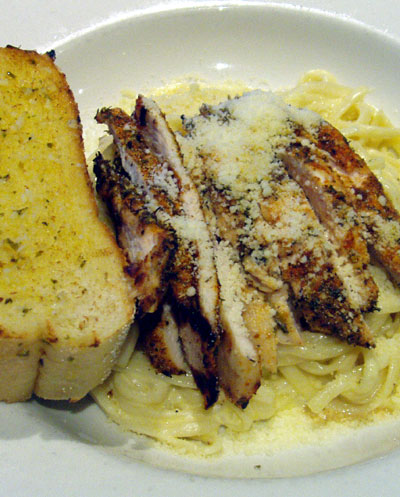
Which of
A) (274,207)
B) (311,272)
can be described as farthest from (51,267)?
(311,272)

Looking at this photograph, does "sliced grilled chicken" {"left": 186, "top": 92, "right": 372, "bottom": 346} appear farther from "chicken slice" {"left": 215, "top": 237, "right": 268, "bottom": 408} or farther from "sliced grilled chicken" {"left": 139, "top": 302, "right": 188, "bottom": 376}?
"sliced grilled chicken" {"left": 139, "top": 302, "right": 188, "bottom": 376}

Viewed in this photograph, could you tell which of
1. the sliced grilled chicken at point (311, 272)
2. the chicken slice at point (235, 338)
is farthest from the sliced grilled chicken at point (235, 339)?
the sliced grilled chicken at point (311, 272)

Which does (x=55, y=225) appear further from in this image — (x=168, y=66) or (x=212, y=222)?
(x=168, y=66)

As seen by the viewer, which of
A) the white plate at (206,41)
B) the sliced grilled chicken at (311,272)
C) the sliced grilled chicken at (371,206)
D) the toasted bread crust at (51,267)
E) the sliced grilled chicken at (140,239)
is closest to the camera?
the toasted bread crust at (51,267)

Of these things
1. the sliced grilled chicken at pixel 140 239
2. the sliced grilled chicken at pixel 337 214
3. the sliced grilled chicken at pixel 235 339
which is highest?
the sliced grilled chicken at pixel 337 214

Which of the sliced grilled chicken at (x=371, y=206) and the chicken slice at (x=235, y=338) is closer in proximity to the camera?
the chicken slice at (x=235, y=338)

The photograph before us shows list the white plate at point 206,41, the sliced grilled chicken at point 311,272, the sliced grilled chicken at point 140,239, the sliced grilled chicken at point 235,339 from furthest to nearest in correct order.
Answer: the white plate at point 206,41
the sliced grilled chicken at point 311,272
the sliced grilled chicken at point 235,339
the sliced grilled chicken at point 140,239

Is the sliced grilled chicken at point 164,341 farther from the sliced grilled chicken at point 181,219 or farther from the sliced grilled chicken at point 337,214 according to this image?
the sliced grilled chicken at point 337,214

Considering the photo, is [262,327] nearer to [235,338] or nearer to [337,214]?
[235,338]
